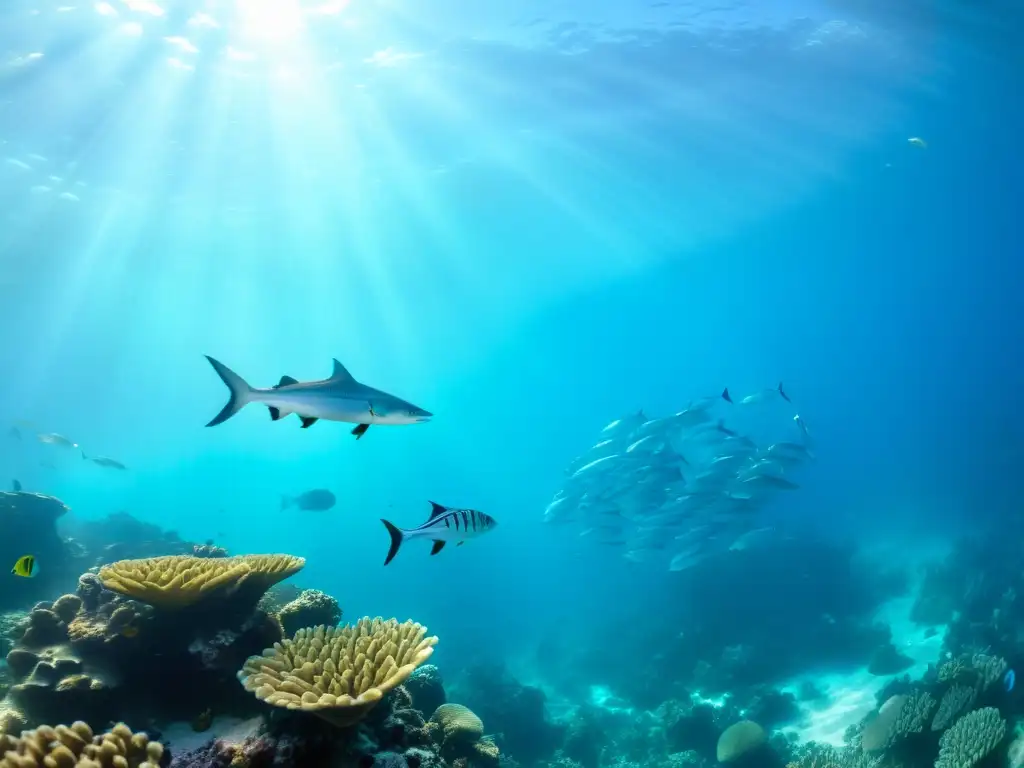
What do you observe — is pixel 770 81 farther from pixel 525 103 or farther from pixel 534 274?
pixel 534 274

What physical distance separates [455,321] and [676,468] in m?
52.5

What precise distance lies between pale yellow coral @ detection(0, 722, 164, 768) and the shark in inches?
77.5

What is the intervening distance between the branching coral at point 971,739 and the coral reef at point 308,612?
7756 millimetres

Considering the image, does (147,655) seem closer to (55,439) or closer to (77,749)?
(77,749)

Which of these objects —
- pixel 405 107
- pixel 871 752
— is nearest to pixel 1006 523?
pixel 871 752

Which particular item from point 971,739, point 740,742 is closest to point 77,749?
point 971,739

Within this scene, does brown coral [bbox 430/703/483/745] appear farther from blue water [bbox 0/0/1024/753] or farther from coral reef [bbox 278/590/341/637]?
blue water [bbox 0/0/1024/753]

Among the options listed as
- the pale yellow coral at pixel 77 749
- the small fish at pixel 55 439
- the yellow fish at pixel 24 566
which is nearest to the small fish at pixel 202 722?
the pale yellow coral at pixel 77 749

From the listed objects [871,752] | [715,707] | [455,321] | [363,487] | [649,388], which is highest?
[871,752]

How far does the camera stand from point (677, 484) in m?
19.7

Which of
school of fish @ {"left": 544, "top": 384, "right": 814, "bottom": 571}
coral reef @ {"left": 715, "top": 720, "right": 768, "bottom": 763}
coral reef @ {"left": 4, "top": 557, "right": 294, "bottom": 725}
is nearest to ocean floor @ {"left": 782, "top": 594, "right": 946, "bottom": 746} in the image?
coral reef @ {"left": 715, "top": 720, "right": 768, "bottom": 763}

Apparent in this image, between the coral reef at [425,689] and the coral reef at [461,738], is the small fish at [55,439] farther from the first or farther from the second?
the coral reef at [461,738]

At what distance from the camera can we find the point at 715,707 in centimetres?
1460

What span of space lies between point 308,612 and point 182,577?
65.1 inches
